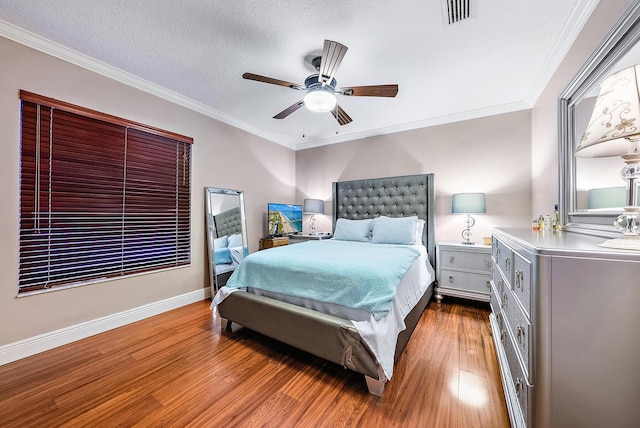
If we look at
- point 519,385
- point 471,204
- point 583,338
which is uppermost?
point 471,204

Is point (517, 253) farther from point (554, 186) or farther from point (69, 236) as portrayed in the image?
point (69, 236)

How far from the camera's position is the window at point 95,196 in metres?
2.01

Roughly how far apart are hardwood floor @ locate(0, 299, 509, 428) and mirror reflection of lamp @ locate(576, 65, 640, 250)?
1185mm

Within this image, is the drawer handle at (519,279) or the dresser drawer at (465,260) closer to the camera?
the drawer handle at (519,279)

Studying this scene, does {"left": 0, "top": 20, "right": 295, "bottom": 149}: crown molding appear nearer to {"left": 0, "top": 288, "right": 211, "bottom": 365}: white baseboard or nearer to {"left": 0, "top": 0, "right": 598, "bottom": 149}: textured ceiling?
{"left": 0, "top": 0, "right": 598, "bottom": 149}: textured ceiling

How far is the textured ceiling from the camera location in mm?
1681

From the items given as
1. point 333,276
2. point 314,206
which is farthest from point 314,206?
point 333,276

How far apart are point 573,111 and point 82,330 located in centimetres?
455

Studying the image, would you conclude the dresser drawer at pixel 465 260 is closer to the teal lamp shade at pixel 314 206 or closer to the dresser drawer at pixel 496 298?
the dresser drawer at pixel 496 298

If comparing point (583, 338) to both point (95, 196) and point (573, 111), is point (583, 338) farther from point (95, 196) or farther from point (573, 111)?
point (95, 196)

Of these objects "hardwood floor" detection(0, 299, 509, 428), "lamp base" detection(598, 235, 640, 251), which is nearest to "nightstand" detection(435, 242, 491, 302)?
"hardwood floor" detection(0, 299, 509, 428)

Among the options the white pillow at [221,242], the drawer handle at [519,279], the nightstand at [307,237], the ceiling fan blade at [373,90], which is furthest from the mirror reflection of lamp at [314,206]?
the drawer handle at [519,279]

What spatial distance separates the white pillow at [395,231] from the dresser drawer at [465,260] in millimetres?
482

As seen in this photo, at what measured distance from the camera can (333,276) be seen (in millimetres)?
1805
